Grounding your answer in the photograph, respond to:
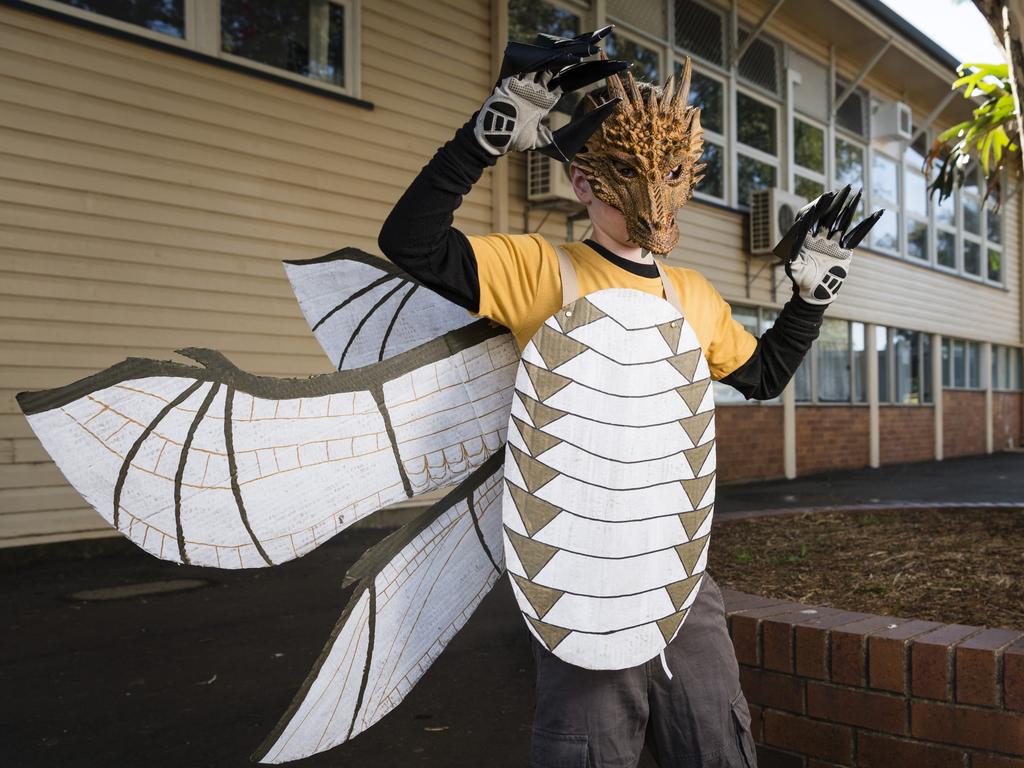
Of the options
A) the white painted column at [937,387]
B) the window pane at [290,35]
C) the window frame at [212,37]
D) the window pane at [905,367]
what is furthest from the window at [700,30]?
the white painted column at [937,387]

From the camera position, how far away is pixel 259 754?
1.48 m

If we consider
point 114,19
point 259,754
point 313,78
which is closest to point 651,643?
point 259,754

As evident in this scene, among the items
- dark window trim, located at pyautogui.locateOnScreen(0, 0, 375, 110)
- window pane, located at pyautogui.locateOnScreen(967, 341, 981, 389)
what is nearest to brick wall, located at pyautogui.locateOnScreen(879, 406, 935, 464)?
window pane, located at pyautogui.locateOnScreen(967, 341, 981, 389)

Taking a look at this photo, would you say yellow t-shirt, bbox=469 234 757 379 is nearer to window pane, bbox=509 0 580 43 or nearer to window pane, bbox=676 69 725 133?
window pane, bbox=509 0 580 43

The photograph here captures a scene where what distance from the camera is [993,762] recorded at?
1.96 metres

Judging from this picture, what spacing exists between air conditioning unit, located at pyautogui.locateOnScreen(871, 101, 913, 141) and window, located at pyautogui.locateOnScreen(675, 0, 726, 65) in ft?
14.0

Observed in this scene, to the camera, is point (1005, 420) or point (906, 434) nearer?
point (906, 434)

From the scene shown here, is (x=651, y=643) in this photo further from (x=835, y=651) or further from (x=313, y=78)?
(x=313, y=78)

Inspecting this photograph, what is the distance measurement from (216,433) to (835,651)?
61.1 inches

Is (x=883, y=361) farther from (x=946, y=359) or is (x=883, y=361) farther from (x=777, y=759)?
(x=777, y=759)

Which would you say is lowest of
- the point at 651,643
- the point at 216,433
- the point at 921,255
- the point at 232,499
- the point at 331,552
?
the point at 331,552

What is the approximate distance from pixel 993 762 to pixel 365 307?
5.57ft

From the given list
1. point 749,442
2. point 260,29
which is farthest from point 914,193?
point 260,29

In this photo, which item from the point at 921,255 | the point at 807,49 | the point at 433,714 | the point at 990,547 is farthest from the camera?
the point at 921,255
